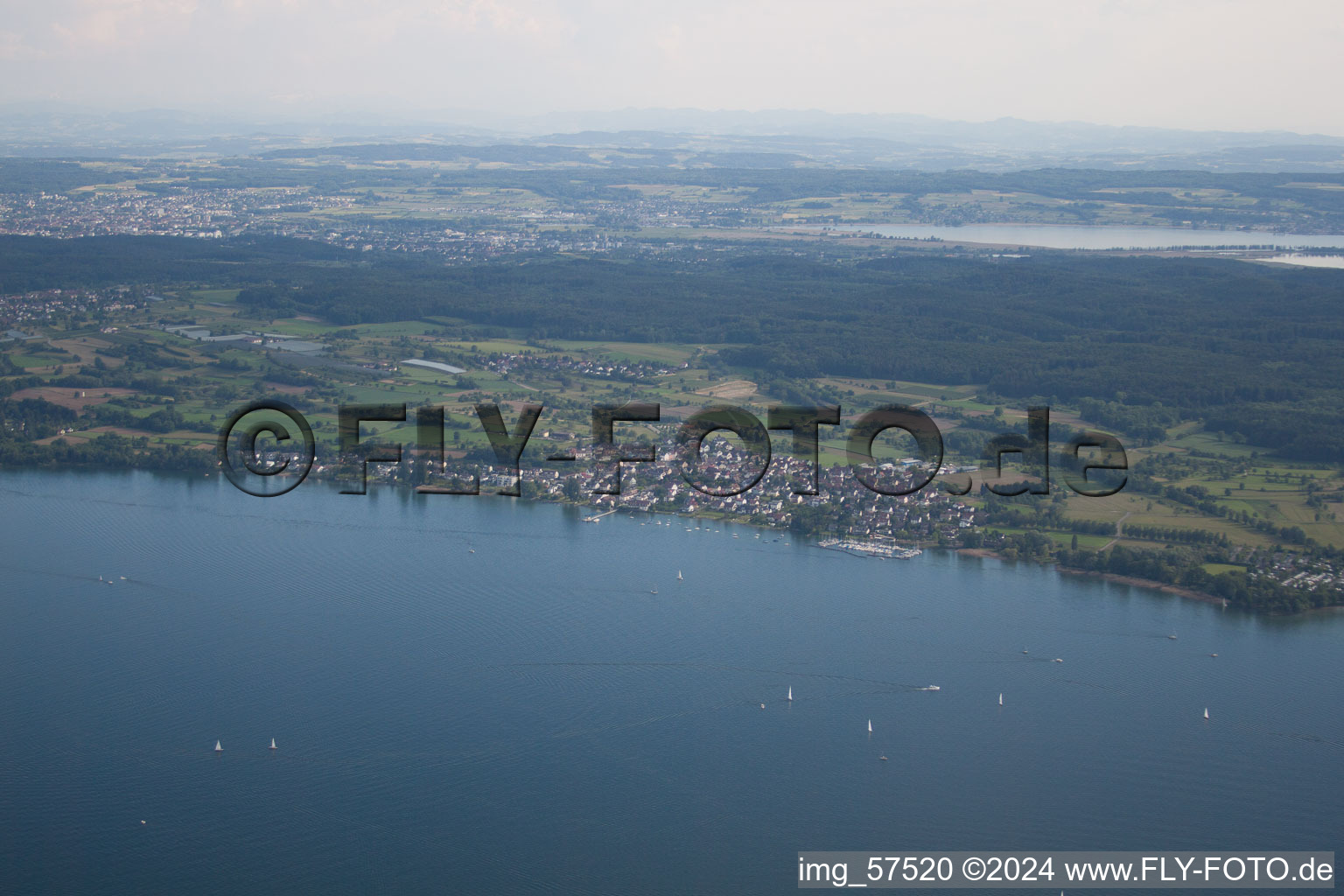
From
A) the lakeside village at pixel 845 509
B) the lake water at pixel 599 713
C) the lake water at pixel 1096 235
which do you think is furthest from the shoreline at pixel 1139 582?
the lake water at pixel 1096 235

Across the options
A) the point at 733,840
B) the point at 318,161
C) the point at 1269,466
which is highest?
the point at 318,161

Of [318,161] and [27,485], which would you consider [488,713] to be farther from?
[318,161]

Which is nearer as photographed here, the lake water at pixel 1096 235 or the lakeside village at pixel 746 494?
the lakeside village at pixel 746 494

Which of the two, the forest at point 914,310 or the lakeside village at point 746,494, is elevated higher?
the forest at point 914,310

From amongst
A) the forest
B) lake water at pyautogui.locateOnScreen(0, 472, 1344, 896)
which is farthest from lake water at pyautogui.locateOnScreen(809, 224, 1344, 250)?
lake water at pyautogui.locateOnScreen(0, 472, 1344, 896)

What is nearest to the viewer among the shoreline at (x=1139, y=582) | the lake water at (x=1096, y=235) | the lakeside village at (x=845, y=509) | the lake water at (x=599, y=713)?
the lake water at (x=599, y=713)

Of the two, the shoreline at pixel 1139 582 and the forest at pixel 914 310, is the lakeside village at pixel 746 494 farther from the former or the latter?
the forest at pixel 914 310

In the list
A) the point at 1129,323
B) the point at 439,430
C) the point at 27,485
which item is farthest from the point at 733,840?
the point at 1129,323
